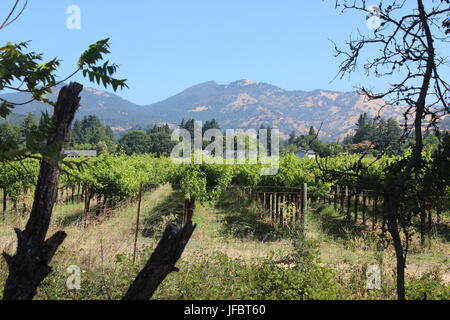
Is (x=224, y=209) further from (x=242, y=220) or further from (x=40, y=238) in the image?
(x=40, y=238)

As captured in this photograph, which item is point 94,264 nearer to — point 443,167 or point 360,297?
point 360,297

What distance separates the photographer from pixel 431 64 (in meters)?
3.48

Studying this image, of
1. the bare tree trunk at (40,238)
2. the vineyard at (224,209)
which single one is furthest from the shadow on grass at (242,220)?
the bare tree trunk at (40,238)

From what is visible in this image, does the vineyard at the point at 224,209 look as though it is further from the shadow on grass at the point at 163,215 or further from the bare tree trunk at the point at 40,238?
the bare tree trunk at the point at 40,238

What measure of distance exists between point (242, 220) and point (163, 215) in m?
2.62

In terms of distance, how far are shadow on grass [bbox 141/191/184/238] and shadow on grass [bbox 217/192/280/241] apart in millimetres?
1309

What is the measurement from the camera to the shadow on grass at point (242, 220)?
11.5 m

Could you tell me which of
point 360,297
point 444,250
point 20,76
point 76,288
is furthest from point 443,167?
point 444,250

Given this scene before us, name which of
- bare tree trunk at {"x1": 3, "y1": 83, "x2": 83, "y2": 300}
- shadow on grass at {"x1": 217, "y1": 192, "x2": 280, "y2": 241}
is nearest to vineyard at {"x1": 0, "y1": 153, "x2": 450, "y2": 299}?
shadow on grass at {"x1": 217, "y1": 192, "x2": 280, "y2": 241}

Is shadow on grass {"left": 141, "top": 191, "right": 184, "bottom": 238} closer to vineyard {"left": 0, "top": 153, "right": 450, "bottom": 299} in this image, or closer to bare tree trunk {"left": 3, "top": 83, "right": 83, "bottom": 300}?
vineyard {"left": 0, "top": 153, "right": 450, "bottom": 299}

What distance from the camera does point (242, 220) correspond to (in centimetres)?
1398

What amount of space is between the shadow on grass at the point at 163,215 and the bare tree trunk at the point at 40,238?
3877 mm

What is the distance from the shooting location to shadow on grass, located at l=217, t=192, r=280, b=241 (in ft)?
37.8

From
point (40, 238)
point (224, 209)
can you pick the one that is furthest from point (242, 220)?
point (40, 238)
